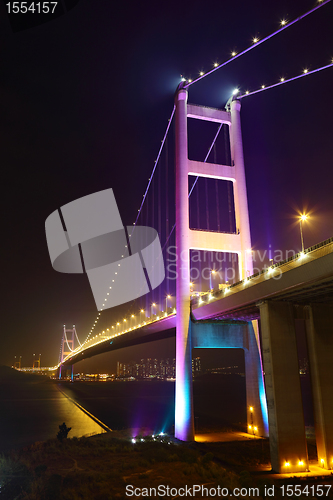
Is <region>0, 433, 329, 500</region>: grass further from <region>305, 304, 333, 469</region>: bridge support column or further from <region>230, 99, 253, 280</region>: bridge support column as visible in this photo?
<region>230, 99, 253, 280</region>: bridge support column

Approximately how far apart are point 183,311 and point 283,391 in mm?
9779

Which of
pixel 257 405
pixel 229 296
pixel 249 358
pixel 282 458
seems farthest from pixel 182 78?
pixel 282 458

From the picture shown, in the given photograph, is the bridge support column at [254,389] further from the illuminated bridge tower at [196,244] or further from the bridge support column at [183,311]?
the bridge support column at [183,311]

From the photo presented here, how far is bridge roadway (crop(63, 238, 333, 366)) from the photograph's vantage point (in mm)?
13901

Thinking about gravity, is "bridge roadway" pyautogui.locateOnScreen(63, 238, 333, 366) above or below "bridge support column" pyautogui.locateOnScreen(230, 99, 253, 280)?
below

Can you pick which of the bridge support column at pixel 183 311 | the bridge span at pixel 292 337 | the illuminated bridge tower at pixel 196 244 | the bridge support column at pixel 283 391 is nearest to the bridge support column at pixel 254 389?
the illuminated bridge tower at pixel 196 244

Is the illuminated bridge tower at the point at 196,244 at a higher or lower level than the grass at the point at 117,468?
higher

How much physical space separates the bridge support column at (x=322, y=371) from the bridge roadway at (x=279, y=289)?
80cm

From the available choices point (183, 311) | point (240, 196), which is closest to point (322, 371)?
point (183, 311)

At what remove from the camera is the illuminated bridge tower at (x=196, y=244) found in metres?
24.0

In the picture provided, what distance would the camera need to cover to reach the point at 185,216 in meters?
26.6

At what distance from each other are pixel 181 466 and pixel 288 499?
5.14 m

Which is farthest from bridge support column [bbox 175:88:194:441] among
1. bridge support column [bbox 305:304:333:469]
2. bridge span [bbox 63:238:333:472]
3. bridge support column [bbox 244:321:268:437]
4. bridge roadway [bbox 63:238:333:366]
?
bridge support column [bbox 305:304:333:469]

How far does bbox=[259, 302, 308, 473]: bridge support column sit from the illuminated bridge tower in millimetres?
7410
